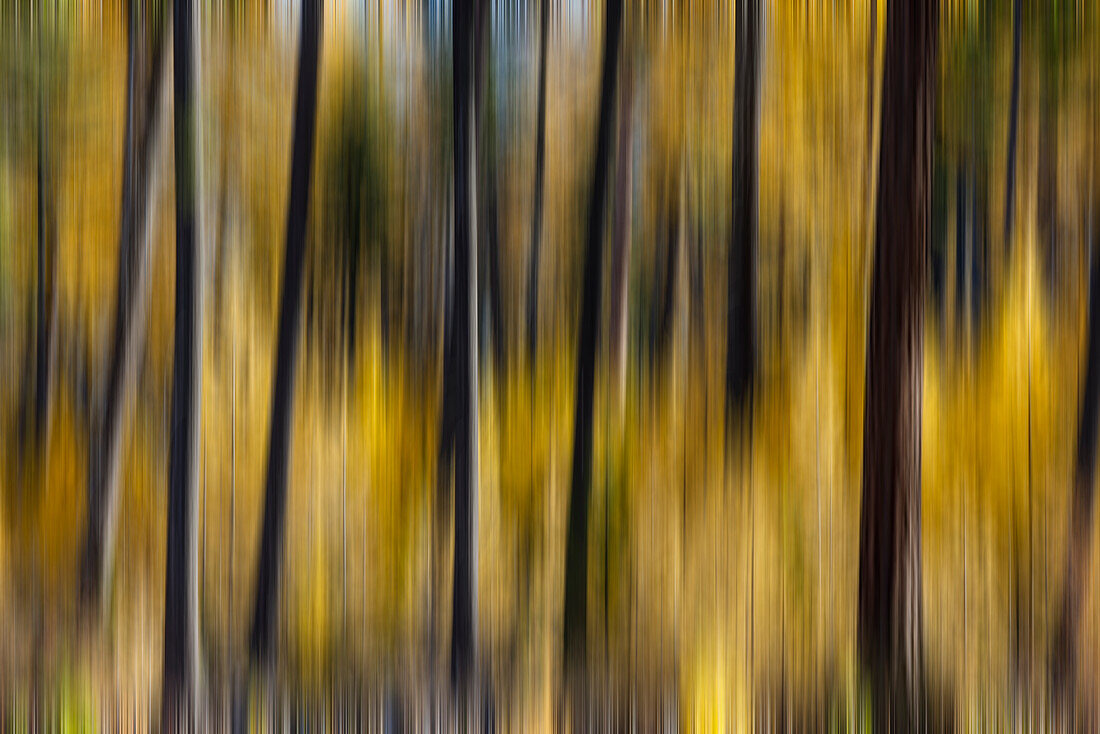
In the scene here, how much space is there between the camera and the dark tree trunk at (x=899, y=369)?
76 cm

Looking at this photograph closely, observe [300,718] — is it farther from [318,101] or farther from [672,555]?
[318,101]

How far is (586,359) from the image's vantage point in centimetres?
77

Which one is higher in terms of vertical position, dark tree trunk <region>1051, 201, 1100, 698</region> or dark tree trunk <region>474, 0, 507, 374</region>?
dark tree trunk <region>474, 0, 507, 374</region>

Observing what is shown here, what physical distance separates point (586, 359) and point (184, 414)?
32cm

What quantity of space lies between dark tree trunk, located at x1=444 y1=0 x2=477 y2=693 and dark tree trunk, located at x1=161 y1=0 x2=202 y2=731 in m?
0.20

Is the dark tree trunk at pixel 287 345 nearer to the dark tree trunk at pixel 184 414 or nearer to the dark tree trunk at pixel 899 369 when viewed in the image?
the dark tree trunk at pixel 184 414

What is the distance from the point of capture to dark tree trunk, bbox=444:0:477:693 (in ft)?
2.50

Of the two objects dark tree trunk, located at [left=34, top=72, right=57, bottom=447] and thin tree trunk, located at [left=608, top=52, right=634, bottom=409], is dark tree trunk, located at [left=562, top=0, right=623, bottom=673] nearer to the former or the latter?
thin tree trunk, located at [left=608, top=52, right=634, bottom=409]

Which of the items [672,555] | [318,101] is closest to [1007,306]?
[672,555]

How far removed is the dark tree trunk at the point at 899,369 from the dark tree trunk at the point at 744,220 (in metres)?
0.10

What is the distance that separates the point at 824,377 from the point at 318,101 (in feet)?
1.49

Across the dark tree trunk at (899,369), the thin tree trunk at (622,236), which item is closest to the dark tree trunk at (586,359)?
the thin tree trunk at (622,236)

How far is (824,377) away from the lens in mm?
763

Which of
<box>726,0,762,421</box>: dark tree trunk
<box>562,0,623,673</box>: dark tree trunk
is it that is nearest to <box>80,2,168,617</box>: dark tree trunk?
<box>562,0,623,673</box>: dark tree trunk
